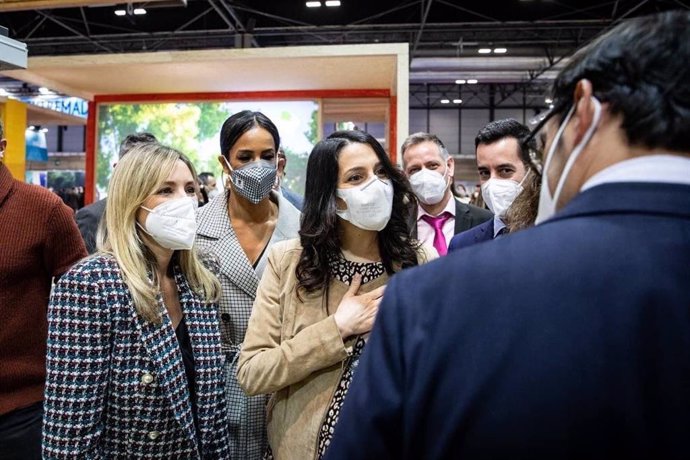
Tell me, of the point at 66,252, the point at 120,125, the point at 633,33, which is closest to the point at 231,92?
the point at 120,125

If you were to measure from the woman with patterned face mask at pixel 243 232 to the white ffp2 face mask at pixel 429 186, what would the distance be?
0.80 m

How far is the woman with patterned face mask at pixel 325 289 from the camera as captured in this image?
1.65 metres

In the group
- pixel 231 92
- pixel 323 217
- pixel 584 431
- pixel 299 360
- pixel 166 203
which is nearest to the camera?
pixel 584 431

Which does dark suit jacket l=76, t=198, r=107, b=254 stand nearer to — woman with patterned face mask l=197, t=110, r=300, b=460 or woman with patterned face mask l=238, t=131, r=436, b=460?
woman with patterned face mask l=197, t=110, r=300, b=460

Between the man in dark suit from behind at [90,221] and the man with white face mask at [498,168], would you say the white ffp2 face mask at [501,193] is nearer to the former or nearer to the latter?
the man with white face mask at [498,168]

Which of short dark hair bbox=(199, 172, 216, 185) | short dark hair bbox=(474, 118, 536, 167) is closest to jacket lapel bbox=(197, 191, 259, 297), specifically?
short dark hair bbox=(474, 118, 536, 167)

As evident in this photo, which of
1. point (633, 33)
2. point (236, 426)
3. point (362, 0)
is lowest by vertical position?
point (236, 426)

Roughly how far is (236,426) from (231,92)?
5.10 metres

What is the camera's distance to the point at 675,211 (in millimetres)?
673

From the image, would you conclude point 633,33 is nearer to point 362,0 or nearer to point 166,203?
point 166,203

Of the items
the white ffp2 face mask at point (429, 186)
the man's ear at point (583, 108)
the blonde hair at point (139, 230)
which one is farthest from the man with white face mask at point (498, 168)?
the man's ear at point (583, 108)

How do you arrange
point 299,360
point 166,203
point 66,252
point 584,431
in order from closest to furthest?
1. point 584,431
2. point 299,360
3. point 166,203
4. point 66,252

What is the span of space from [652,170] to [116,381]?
1568mm

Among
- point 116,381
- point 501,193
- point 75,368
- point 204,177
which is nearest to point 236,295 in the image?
point 116,381
